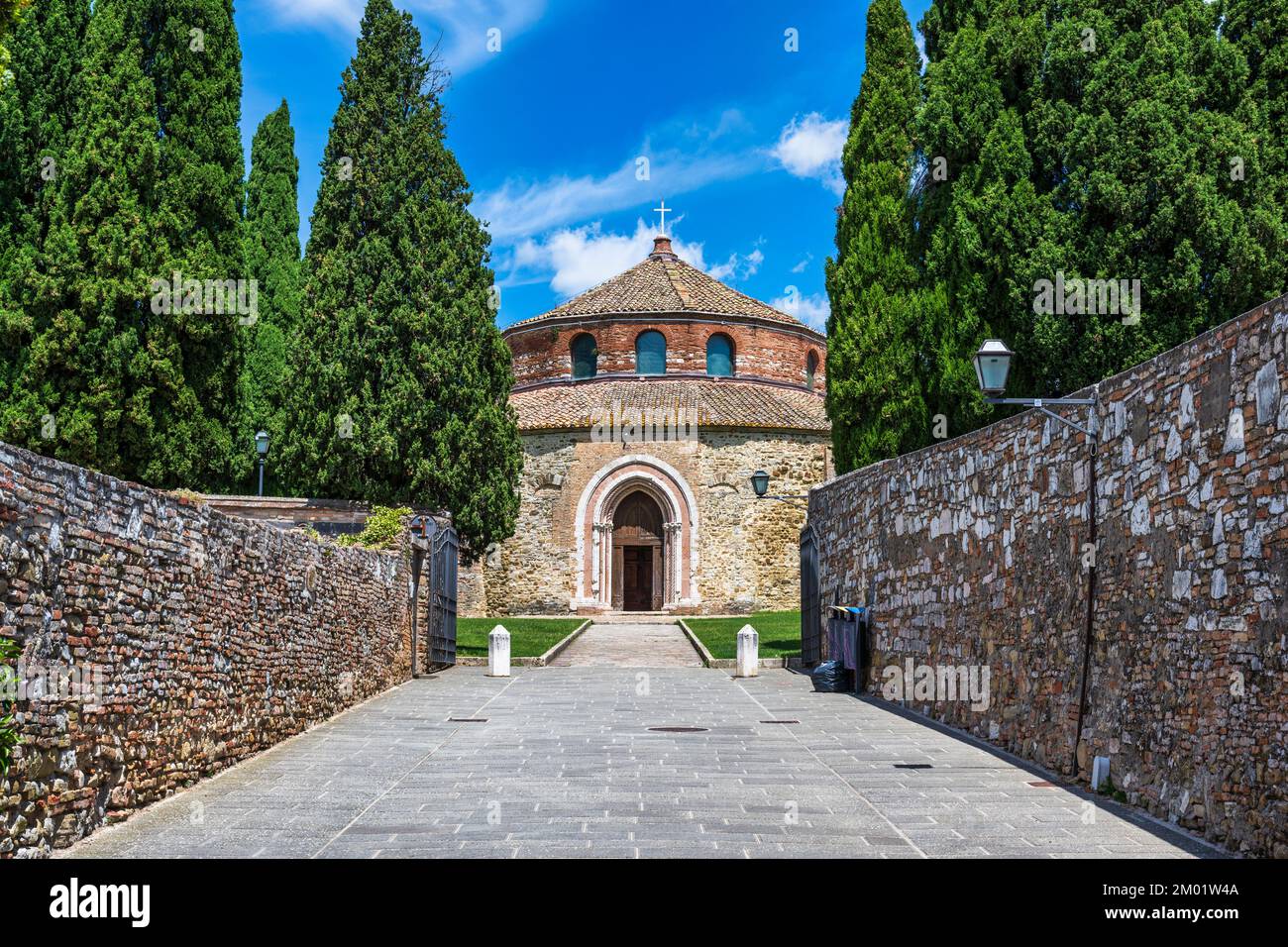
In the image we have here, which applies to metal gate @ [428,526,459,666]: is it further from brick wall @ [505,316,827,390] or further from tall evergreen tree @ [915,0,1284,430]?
brick wall @ [505,316,827,390]

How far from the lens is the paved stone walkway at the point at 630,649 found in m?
23.1

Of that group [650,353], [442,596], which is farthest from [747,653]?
[650,353]

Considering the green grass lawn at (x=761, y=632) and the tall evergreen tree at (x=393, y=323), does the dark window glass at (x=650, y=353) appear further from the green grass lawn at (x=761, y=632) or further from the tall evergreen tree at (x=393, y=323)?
the tall evergreen tree at (x=393, y=323)

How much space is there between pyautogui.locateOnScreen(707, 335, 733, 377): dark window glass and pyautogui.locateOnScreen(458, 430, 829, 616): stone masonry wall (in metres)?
4.33

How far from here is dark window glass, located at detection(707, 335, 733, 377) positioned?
39.5 m

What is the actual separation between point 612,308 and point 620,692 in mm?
24179

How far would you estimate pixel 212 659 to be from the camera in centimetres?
946

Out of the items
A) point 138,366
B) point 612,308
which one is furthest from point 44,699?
point 612,308

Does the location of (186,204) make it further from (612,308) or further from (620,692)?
(612,308)

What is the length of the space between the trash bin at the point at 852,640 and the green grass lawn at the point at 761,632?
4.24 meters

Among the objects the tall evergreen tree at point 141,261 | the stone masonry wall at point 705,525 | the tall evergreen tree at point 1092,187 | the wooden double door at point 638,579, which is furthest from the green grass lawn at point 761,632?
the tall evergreen tree at point 141,261

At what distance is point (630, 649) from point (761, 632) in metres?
4.28

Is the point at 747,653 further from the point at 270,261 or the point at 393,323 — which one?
the point at 270,261
